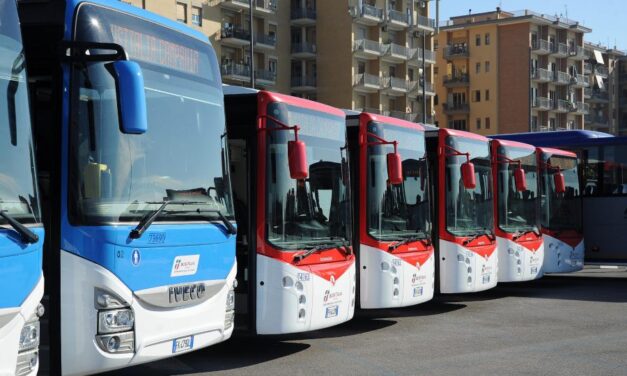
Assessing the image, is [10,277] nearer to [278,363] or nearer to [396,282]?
[278,363]

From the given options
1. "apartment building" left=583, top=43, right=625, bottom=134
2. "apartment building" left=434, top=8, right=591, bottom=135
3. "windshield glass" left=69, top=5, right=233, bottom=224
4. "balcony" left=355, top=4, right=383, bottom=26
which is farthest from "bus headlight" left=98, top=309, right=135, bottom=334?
"apartment building" left=583, top=43, right=625, bottom=134

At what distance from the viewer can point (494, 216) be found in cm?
1900

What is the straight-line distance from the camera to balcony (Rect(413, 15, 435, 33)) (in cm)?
8406

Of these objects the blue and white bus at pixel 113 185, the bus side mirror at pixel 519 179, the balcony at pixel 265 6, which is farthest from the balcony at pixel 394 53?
the blue and white bus at pixel 113 185

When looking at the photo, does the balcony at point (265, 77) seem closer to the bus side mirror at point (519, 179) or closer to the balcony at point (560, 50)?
the balcony at point (560, 50)

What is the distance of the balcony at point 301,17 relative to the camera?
77.8 meters

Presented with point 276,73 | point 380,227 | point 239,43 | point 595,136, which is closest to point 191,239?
point 380,227

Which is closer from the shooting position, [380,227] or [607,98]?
[380,227]

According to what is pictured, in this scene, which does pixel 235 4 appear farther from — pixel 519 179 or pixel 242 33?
pixel 519 179

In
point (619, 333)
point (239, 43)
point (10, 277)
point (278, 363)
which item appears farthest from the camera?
point (239, 43)

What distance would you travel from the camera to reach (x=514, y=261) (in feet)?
62.2

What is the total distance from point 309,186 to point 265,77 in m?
62.8

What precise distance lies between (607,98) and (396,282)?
10891 centimetres

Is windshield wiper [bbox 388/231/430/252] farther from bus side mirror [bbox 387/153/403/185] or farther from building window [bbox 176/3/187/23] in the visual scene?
building window [bbox 176/3/187/23]
